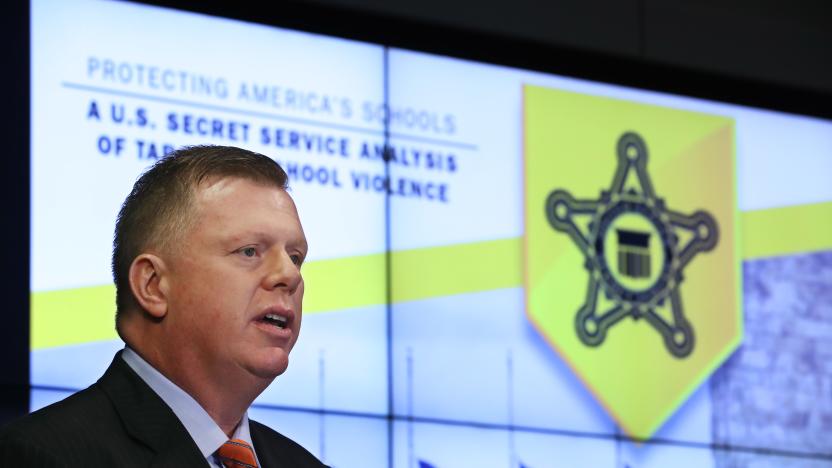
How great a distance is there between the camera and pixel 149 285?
61.6 inches

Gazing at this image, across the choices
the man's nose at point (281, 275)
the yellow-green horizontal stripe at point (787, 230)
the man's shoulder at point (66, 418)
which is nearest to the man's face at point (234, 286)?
the man's nose at point (281, 275)

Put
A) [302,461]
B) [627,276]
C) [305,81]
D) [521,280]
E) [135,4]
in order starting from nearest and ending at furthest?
[302,461]
[135,4]
[305,81]
[521,280]
[627,276]

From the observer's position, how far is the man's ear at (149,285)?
1.56m

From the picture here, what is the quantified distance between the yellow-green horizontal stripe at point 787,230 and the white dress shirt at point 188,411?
3.78 meters

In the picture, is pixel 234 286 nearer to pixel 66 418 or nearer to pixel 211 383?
pixel 211 383

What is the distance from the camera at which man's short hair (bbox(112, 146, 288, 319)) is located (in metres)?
1.56

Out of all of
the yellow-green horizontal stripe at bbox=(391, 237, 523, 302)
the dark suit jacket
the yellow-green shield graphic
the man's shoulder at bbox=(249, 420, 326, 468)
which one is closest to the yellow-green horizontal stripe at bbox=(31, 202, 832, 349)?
the yellow-green horizontal stripe at bbox=(391, 237, 523, 302)

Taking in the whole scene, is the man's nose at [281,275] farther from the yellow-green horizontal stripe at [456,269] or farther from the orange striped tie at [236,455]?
the yellow-green horizontal stripe at [456,269]

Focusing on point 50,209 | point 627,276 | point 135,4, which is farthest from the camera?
point 627,276

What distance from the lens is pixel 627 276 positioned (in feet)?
15.8

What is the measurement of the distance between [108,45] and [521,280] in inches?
61.4

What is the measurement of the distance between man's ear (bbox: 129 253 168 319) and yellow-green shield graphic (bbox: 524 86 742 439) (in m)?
3.03

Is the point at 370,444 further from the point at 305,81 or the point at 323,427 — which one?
the point at 305,81

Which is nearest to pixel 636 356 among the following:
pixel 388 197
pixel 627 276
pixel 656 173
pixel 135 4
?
pixel 627 276
